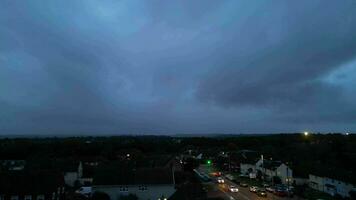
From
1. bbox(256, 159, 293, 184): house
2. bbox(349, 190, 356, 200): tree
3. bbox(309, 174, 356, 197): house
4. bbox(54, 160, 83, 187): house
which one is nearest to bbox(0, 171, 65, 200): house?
bbox(54, 160, 83, 187): house

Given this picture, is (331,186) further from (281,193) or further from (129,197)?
(129,197)

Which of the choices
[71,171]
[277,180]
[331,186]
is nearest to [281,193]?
[331,186]

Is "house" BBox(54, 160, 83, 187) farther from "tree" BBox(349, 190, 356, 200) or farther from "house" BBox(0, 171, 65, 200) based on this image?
"tree" BBox(349, 190, 356, 200)

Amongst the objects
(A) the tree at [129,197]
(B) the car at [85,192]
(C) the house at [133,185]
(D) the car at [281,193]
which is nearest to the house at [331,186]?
(D) the car at [281,193]

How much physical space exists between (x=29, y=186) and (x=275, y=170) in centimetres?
5091

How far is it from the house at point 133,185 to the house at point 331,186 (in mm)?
27621

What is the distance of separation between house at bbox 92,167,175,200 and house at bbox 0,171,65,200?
19.0 feet

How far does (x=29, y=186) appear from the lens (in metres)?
52.3

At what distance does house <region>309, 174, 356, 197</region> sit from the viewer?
201 ft

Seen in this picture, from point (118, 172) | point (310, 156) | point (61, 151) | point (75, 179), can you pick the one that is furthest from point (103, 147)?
point (118, 172)

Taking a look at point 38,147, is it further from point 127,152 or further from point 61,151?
point 127,152

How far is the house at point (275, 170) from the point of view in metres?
77.1

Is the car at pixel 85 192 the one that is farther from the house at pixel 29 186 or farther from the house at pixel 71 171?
the house at pixel 71 171

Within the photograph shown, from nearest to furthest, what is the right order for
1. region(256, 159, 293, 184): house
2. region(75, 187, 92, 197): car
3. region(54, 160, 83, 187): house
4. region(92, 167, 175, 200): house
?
region(92, 167, 175, 200): house < region(75, 187, 92, 197): car < region(54, 160, 83, 187): house < region(256, 159, 293, 184): house
